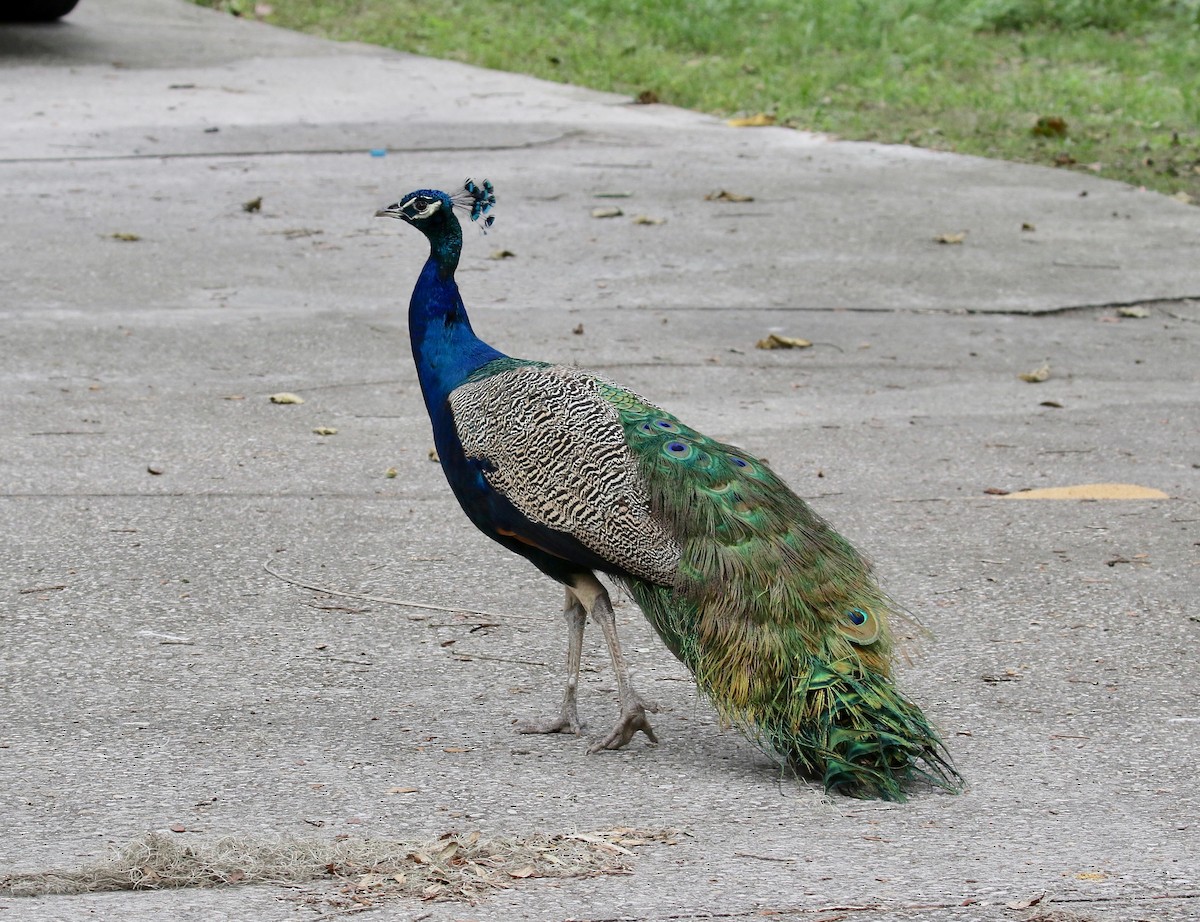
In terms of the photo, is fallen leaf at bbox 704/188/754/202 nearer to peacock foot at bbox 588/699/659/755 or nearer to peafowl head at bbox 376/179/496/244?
peafowl head at bbox 376/179/496/244

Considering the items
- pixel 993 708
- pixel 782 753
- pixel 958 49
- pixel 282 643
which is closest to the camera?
pixel 782 753

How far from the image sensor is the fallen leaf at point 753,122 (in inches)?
→ 496

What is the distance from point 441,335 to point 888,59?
1117 cm

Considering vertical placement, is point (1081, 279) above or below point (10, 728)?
above

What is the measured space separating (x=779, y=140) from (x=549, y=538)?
8432 millimetres

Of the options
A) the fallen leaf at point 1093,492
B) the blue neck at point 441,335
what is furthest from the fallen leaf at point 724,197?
the blue neck at point 441,335

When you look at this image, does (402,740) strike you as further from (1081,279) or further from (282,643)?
(1081,279)

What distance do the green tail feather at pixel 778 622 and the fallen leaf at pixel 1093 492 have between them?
219cm

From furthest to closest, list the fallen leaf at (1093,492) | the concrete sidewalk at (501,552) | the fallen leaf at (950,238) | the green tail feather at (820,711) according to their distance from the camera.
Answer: the fallen leaf at (950,238)
the fallen leaf at (1093,492)
the green tail feather at (820,711)
the concrete sidewalk at (501,552)

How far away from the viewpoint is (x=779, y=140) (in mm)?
12117

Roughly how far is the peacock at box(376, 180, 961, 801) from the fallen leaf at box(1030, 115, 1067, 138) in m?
8.73

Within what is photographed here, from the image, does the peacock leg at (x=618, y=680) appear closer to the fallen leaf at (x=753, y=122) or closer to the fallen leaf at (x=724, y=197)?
the fallen leaf at (x=724, y=197)

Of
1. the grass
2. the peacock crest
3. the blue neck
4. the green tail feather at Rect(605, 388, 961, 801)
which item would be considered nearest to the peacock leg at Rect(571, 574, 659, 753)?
the green tail feather at Rect(605, 388, 961, 801)

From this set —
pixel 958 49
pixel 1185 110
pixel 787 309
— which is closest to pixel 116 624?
pixel 787 309
